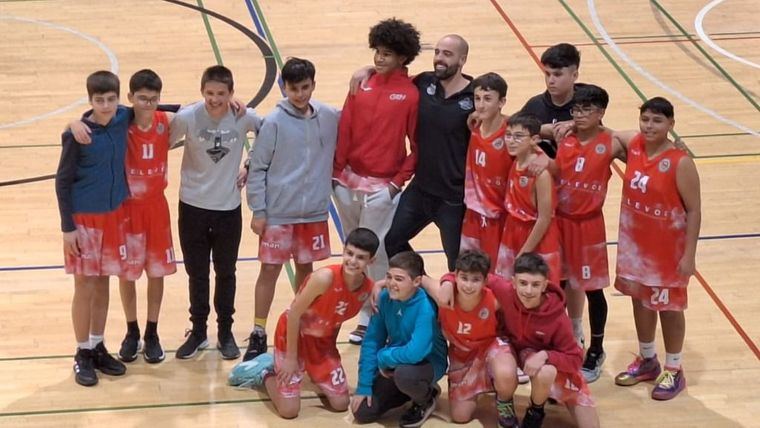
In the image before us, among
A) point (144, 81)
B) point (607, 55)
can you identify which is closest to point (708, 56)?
point (607, 55)

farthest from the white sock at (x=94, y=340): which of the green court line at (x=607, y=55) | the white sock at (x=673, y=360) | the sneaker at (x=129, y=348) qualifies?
the green court line at (x=607, y=55)

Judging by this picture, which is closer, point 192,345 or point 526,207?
point 526,207

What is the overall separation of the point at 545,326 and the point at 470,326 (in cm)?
38

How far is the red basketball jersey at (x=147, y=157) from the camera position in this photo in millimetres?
7125

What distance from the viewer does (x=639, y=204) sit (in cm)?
711

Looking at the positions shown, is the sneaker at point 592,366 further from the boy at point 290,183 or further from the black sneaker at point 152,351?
the black sneaker at point 152,351

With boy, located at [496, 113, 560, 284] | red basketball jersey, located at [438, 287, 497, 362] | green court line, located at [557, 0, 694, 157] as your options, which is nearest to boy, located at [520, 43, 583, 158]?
boy, located at [496, 113, 560, 284]

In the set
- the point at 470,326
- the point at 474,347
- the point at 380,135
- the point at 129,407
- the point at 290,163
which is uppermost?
the point at 380,135

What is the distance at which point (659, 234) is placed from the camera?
7.09 metres

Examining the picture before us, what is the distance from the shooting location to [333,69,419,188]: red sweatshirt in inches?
289

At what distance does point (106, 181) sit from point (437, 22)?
18.5ft

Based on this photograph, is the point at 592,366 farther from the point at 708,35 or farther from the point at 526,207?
the point at 708,35

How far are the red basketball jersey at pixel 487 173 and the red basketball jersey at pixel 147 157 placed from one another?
1.60 metres

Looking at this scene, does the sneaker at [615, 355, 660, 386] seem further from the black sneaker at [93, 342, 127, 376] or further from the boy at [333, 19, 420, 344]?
the black sneaker at [93, 342, 127, 376]
